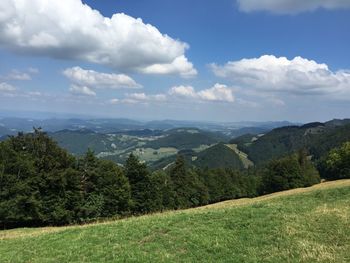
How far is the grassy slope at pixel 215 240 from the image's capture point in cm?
1405

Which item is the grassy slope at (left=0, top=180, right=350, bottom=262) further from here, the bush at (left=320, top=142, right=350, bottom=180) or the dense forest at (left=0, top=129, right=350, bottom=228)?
the bush at (left=320, top=142, right=350, bottom=180)

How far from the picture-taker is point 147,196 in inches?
3049

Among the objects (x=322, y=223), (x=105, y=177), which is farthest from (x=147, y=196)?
(x=322, y=223)

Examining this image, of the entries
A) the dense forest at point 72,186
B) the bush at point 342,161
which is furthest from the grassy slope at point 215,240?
the bush at point 342,161

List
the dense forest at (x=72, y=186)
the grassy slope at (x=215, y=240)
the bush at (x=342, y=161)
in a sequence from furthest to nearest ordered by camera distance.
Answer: the bush at (x=342, y=161) < the dense forest at (x=72, y=186) < the grassy slope at (x=215, y=240)

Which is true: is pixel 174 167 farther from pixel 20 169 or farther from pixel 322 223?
pixel 322 223

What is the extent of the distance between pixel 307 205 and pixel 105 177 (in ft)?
166

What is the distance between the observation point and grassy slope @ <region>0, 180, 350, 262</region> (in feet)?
46.1

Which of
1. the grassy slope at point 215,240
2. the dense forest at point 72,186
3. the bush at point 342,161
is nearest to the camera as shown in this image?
the grassy slope at point 215,240

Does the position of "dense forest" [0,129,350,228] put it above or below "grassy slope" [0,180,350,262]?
below

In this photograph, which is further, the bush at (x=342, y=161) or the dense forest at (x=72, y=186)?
the bush at (x=342, y=161)

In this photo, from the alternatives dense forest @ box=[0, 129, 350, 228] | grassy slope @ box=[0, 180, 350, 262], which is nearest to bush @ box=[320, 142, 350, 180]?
dense forest @ box=[0, 129, 350, 228]

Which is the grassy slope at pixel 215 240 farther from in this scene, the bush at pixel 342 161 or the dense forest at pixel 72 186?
the bush at pixel 342 161

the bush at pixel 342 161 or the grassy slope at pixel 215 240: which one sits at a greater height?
the grassy slope at pixel 215 240
